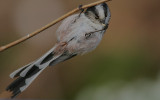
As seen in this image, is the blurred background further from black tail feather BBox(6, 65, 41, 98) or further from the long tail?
black tail feather BBox(6, 65, 41, 98)

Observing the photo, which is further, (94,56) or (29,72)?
(94,56)

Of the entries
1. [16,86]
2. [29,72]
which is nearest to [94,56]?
[29,72]

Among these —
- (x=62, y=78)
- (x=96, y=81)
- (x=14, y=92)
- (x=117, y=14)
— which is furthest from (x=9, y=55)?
(x=14, y=92)

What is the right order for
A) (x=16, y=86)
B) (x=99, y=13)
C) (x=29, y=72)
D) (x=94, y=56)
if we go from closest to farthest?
(x=16, y=86) < (x=29, y=72) < (x=99, y=13) < (x=94, y=56)

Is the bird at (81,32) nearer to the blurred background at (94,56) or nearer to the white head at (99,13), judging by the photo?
the white head at (99,13)

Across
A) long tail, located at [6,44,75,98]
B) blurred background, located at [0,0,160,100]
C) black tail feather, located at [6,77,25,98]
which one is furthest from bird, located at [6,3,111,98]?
blurred background, located at [0,0,160,100]

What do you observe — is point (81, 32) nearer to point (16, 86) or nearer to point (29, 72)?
point (29, 72)
